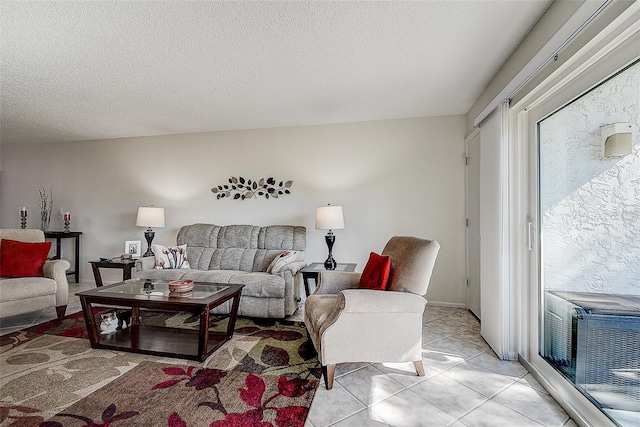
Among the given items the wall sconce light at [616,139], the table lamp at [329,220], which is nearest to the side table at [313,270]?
the table lamp at [329,220]

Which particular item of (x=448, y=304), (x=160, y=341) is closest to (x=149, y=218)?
(x=160, y=341)

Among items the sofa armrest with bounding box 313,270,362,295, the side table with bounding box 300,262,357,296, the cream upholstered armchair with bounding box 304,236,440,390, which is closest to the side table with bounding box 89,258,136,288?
the side table with bounding box 300,262,357,296

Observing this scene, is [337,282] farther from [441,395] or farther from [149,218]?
[149,218]

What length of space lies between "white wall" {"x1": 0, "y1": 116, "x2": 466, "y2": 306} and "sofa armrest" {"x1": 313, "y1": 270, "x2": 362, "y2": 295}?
139 cm

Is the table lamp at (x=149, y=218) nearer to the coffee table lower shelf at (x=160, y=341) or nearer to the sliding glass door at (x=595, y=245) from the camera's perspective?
the coffee table lower shelf at (x=160, y=341)

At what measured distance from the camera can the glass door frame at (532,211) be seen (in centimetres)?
162

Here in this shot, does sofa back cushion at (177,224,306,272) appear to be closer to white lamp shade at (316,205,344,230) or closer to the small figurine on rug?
white lamp shade at (316,205,344,230)

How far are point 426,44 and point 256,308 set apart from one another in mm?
2825

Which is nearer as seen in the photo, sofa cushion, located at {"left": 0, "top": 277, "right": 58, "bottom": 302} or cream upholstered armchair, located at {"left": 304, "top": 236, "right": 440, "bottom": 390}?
cream upholstered armchair, located at {"left": 304, "top": 236, "right": 440, "bottom": 390}

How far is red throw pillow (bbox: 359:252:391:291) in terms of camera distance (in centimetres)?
215

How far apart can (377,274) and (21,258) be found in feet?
11.8

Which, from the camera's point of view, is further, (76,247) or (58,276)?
(76,247)

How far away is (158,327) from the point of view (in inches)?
110

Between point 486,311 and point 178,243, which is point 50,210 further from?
point 486,311
